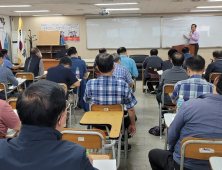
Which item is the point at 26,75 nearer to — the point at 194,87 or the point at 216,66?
the point at 194,87

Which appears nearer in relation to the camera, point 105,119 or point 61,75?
point 105,119

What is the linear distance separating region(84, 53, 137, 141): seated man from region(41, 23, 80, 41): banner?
7.60m

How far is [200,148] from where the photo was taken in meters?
1.59

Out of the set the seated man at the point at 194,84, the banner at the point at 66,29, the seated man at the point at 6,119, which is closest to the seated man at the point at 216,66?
the seated man at the point at 194,84

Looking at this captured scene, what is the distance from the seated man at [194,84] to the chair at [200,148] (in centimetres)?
120

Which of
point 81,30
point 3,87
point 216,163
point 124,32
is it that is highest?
point 81,30

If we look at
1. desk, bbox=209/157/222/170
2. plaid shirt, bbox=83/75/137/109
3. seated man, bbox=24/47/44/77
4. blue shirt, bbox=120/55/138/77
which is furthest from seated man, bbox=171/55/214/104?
seated man, bbox=24/47/44/77

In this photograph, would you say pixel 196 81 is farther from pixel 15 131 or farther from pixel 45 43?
pixel 45 43

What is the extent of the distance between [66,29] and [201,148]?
9151mm

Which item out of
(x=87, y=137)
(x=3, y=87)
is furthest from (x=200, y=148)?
(x=3, y=87)

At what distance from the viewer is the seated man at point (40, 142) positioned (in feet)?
3.08

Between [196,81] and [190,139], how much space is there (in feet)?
4.02

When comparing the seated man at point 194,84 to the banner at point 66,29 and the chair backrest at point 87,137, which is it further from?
the banner at point 66,29

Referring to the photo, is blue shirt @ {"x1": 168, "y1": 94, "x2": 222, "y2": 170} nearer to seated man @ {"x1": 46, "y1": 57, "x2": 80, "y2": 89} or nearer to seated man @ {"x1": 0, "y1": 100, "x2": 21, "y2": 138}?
seated man @ {"x1": 0, "y1": 100, "x2": 21, "y2": 138}
